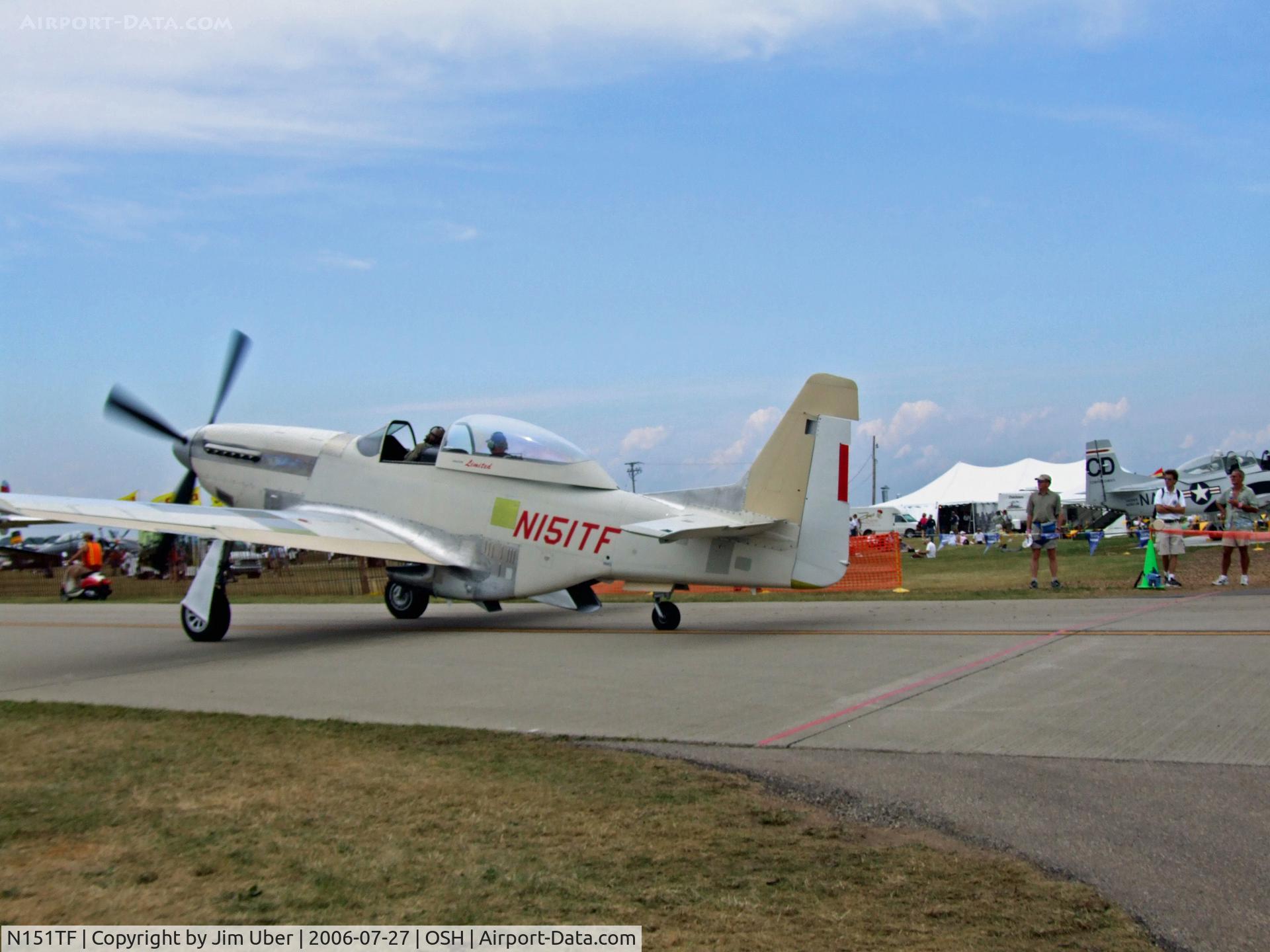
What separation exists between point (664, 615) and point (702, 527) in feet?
6.56

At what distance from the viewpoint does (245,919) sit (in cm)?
362

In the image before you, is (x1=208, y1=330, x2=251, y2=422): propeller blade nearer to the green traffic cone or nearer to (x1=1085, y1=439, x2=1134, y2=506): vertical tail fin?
the green traffic cone

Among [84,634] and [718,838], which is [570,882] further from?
[84,634]

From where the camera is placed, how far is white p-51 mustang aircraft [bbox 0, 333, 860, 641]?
478 inches

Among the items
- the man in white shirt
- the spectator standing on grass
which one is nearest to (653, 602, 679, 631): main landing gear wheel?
the man in white shirt

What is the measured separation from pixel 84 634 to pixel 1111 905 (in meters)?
15.6

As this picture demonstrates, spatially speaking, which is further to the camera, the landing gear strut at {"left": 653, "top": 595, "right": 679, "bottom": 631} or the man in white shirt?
the man in white shirt

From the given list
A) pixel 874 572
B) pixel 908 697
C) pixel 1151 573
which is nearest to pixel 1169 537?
pixel 1151 573

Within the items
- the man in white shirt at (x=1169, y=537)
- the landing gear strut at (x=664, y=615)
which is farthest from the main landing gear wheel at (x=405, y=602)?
the man in white shirt at (x=1169, y=537)

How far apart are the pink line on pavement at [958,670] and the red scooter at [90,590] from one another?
23.1m

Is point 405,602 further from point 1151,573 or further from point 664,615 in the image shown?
point 1151,573

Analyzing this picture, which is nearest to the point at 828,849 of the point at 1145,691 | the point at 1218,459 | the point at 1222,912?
the point at 1222,912

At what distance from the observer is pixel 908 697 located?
787cm

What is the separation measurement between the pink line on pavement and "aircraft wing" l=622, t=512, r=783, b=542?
3048mm
